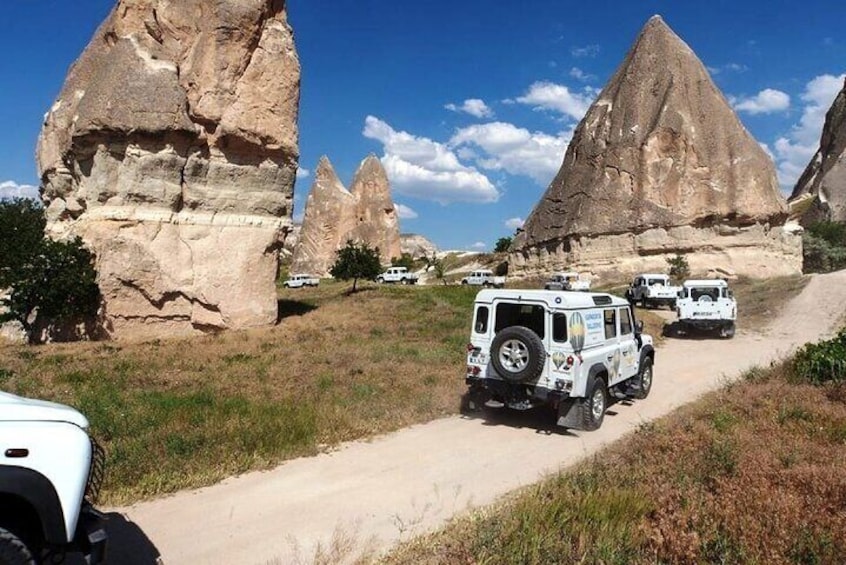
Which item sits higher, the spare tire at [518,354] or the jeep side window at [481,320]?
the jeep side window at [481,320]

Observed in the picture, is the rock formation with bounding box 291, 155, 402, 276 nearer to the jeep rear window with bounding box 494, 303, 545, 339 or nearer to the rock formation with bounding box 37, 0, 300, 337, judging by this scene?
the rock formation with bounding box 37, 0, 300, 337

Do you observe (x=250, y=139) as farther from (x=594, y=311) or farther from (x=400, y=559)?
(x=400, y=559)

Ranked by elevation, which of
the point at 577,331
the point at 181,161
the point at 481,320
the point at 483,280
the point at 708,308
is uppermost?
the point at 181,161

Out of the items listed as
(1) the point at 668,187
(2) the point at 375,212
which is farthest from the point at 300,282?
(1) the point at 668,187

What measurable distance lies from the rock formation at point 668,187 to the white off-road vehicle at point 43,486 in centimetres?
4928

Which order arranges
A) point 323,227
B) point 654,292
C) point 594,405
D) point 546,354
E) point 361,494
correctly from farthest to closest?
point 323,227 < point 654,292 < point 594,405 < point 546,354 < point 361,494

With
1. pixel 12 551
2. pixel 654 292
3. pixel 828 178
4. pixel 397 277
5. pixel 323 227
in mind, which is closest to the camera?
pixel 12 551

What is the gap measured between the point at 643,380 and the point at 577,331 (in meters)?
3.97

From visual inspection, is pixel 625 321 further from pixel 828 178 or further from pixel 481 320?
pixel 828 178

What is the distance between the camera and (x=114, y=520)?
5.94 m

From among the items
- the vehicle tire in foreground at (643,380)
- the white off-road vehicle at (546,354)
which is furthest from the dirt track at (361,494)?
the vehicle tire in foreground at (643,380)

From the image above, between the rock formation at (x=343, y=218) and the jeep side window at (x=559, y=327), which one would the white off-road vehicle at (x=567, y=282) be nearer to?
the jeep side window at (x=559, y=327)

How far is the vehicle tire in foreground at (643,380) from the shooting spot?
1231cm

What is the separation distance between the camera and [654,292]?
32.5 meters
